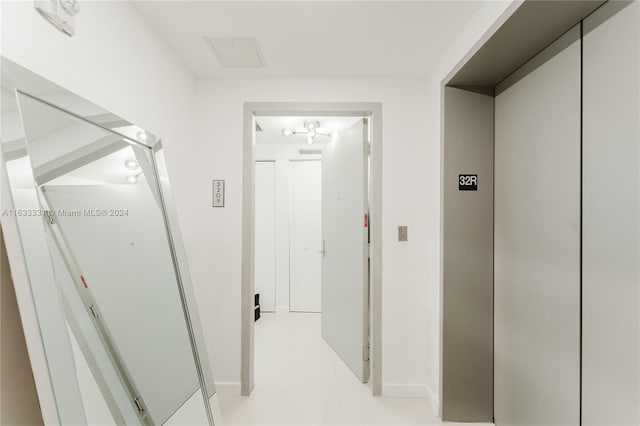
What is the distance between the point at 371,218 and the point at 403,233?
26 centimetres

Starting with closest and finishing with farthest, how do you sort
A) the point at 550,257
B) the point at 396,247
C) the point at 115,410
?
1. the point at 115,410
2. the point at 550,257
3. the point at 396,247

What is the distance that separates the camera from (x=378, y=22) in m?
1.64

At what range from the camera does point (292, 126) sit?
140 inches

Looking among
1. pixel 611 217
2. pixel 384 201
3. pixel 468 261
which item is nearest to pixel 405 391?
pixel 468 261

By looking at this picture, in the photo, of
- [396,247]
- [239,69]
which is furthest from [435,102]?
[239,69]

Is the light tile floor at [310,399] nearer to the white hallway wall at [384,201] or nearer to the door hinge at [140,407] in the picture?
the white hallway wall at [384,201]

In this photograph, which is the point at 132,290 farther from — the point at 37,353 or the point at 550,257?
the point at 550,257

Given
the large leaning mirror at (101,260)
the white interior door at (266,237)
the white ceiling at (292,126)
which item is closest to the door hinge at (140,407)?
the large leaning mirror at (101,260)

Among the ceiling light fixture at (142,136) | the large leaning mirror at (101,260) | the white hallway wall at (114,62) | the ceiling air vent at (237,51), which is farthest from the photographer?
the ceiling air vent at (237,51)

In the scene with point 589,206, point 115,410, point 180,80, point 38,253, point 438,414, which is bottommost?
point 438,414

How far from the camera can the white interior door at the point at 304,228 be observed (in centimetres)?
430

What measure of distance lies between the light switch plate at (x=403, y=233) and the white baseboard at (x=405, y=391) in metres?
1.11

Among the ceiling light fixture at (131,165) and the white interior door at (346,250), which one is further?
the white interior door at (346,250)

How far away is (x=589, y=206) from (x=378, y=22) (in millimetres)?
1361
